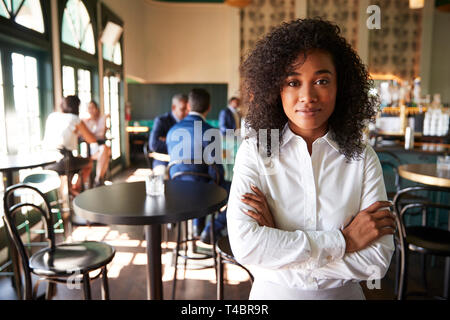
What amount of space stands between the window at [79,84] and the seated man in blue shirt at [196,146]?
2704 millimetres

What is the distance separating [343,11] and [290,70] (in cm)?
962

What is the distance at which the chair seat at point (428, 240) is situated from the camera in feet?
7.07

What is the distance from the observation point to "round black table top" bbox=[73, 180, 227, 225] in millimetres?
1713

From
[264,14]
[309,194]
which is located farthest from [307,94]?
[264,14]

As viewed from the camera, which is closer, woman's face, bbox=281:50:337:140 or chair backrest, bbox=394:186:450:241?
woman's face, bbox=281:50:337:140

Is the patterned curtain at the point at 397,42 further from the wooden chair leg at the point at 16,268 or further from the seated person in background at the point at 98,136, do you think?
the wooden chair leg at the point at 16,268

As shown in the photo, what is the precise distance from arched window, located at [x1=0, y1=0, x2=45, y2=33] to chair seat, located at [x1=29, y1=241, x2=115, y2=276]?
2.62 metres

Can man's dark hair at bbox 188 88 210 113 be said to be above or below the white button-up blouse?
above

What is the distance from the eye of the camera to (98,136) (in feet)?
18.8

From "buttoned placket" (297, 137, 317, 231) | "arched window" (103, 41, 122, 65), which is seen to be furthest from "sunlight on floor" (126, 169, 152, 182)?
"buttoned placket" (297, 137, 317, 231)

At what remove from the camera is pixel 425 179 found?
2562mm

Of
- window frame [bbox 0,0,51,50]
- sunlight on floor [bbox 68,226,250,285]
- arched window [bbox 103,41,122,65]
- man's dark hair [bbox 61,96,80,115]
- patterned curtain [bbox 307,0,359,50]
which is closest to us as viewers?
sunlight on floor [bbox 68,226,250,285]

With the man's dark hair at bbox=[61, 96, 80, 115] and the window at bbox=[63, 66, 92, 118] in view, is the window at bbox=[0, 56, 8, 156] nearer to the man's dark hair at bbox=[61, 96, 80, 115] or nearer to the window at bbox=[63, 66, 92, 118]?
the man's dark hair at bbox=[61, 96, 80, 115]
